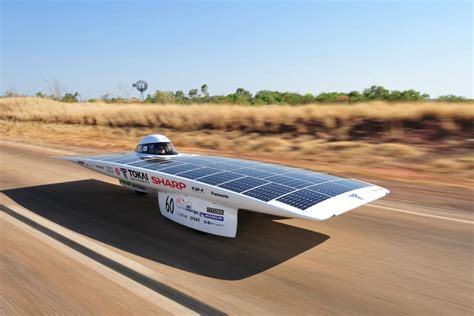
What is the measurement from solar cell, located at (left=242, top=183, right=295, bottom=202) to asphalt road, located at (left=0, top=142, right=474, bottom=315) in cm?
86

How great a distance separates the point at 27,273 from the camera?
4293mm

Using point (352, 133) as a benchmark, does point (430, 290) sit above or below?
below

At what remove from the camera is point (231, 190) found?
4.73 meters

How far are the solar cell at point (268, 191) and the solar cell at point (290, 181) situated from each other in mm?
182

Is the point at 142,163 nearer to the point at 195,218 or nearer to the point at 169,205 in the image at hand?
the point at 169,205

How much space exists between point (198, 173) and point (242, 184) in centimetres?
93

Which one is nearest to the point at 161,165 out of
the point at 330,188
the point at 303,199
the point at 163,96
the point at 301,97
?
the point at 303,199

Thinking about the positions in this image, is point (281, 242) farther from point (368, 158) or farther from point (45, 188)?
point (368, 158)

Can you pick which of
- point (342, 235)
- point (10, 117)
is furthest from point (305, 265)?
point (10, 117)

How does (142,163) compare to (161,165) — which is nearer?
(161,165)

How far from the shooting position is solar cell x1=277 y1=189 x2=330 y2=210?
4.27 metres

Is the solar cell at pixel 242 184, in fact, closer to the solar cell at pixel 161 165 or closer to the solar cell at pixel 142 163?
the solar cell at pixel 161 165

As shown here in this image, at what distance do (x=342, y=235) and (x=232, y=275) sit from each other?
82.3 inches

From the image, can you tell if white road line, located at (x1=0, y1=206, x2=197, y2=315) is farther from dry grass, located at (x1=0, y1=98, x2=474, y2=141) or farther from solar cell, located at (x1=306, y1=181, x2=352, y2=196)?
dry grass, located at (x1=0, y1=98, x2=474, y2=141)
